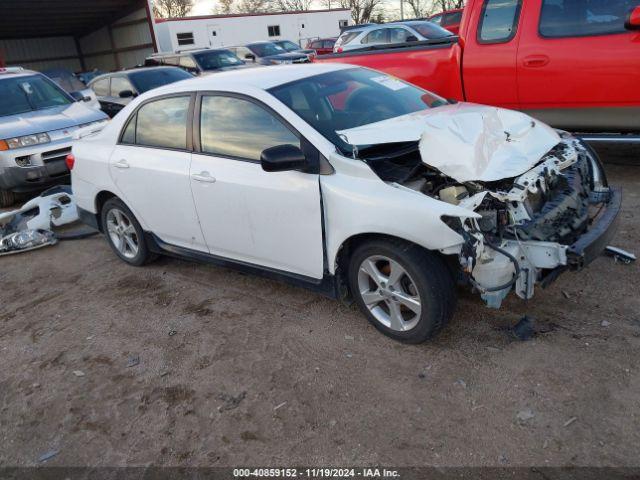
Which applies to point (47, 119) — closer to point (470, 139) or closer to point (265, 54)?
point (470, 139)

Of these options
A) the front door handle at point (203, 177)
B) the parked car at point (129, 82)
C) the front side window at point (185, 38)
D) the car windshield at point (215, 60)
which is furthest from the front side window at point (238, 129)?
the front side window at point (185, 38)

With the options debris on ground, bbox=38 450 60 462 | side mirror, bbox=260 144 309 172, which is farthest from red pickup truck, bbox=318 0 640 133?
debris on ground, bbox=38 450 60 462

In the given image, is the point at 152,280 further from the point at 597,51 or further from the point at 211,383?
the point at 597,51

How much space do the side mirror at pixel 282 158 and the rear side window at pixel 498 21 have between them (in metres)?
3.72

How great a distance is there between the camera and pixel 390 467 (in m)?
2.54

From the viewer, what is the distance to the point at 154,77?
1098cm

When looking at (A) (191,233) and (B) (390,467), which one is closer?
(B) (390,467)

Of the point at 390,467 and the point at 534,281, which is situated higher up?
the point at 534,281

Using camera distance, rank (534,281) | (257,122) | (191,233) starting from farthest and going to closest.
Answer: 1. (191,233)
2. (257,122)
3. (534,281)

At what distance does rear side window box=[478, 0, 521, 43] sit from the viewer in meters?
5.82

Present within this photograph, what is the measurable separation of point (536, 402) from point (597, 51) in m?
4.03

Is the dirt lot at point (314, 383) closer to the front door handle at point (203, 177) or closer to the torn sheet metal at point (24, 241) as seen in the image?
the front door handle at point (203, 177)

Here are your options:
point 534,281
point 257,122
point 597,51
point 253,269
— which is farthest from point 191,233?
point 597,51

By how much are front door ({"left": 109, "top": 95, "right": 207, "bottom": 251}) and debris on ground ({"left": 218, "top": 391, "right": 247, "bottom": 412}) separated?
1.46 metres
